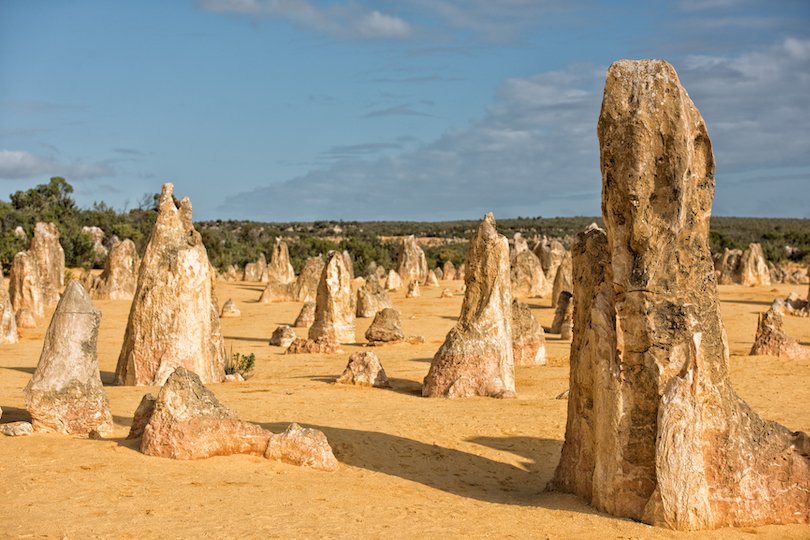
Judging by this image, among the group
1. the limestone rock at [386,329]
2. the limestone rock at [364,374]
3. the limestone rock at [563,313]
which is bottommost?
the limestone rock at [364,374]

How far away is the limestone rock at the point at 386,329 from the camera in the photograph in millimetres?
21000

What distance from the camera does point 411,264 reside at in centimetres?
4716

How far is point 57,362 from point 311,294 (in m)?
25.1

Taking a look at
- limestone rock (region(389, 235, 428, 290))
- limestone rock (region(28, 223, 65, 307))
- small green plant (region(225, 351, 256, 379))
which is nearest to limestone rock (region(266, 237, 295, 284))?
limestone rock (region(389, 235, 428, 290))

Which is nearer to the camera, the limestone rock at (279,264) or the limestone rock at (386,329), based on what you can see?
the limestone rock at (386,329)

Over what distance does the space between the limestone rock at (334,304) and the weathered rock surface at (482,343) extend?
8.13 meters

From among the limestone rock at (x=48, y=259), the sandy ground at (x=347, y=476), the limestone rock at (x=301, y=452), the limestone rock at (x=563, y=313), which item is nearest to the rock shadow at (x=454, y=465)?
the sandy ground at (x=347, y=476)

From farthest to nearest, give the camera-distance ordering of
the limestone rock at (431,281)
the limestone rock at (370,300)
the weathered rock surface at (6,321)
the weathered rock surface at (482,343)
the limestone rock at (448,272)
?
1. the limestone rock at (448,272)
2. the limestone rock at (431,281)
3. the limestone rock at (370,300)
4. the weathered rock surface at (6,321)
5. the weathered rock surface at (482,343)

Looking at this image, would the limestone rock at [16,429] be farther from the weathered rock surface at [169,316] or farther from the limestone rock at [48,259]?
the limestone rock at [48,259]

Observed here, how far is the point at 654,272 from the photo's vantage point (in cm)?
741

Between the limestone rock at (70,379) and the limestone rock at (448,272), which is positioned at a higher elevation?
the limestone rock at (448,272)

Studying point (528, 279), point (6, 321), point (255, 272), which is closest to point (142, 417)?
point (6, 321)

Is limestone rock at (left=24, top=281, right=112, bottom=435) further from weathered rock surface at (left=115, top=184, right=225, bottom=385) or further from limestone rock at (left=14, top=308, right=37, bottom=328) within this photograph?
limestone rock at (left=14, top=308, right=37, bottom=328)

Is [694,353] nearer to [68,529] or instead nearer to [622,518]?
[622,518]
